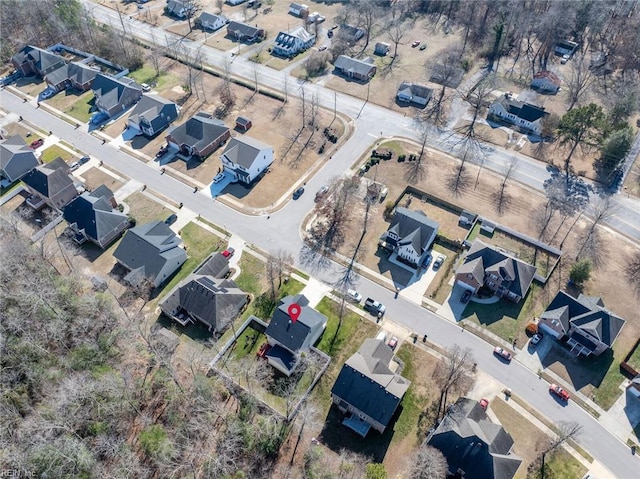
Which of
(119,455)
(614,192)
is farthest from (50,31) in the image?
(614,192)

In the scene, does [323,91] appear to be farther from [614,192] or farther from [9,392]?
[9,392]

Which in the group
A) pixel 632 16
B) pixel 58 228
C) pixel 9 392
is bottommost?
pixel 58 228

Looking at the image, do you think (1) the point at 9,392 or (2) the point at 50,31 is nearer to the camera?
(1) the point at 9,392

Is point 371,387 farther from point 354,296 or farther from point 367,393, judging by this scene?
point 354,296

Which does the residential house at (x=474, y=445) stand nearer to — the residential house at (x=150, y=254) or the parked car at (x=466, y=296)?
the parked car at (x=466, y=296)

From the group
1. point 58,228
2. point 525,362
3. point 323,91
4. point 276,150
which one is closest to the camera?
point 525,362
